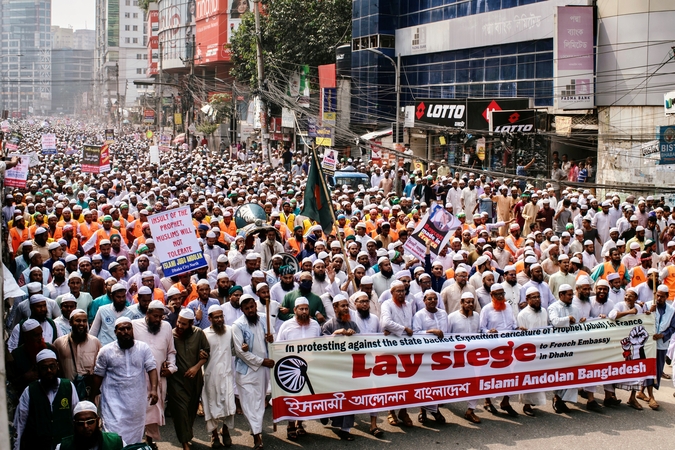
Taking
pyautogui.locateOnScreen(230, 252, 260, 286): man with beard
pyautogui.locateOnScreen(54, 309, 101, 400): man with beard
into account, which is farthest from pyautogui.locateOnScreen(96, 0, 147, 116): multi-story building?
pyautogui.locateOnScreen(54, 309, 101, 400): man with beard

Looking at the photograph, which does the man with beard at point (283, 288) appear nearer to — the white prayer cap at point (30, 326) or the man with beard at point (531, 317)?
the man with beard at point (531, 317)

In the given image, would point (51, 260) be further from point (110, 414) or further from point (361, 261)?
point (110, 414)

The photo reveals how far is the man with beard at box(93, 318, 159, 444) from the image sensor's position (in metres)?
7.29

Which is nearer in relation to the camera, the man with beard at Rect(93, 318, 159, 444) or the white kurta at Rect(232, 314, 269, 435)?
the man with beard at Rect(93, 318, 159, 444)

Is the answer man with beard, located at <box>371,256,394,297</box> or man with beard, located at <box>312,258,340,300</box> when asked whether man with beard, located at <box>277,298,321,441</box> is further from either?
man with beard, located at <box>371,256,394,297</box>

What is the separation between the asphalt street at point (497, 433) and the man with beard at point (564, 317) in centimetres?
12

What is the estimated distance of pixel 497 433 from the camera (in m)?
8.34

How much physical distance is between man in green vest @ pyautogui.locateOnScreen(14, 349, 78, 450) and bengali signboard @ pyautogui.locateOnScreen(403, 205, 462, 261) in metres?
6.20

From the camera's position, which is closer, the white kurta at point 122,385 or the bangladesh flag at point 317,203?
the white kurta at point 122,385

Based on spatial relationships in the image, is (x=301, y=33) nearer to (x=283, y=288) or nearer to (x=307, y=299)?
(x=283, y=288)

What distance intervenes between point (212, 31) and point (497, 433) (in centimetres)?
6925

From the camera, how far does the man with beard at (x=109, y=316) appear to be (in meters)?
8.49

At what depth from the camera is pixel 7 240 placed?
44.1ft

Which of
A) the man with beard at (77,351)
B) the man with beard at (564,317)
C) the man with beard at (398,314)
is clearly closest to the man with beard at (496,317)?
the man with beard at (564,317)
